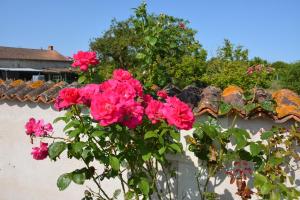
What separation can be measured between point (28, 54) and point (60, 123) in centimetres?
5517

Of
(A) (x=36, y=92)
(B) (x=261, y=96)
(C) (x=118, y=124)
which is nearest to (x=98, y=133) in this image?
(C) (x=118, y=124)

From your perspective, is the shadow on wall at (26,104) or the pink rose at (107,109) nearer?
the pink rose at (107,109)

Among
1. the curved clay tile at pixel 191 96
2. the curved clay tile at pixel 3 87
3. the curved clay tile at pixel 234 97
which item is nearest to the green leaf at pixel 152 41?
the curved clay tile at pixel 191 96

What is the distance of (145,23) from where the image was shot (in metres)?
3.87

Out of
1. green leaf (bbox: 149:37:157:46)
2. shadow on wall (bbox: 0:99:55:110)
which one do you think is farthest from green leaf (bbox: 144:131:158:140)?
shadow on wall (bbox: 0:99:55:110)

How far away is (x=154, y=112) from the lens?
2.53 meters

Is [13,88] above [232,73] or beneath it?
beneath

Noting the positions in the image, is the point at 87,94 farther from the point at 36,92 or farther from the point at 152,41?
the point at 36,92

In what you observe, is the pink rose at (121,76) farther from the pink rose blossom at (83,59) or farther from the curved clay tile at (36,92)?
the curved clay tile at (36,92)

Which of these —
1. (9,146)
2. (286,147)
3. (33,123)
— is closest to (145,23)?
(33,123)

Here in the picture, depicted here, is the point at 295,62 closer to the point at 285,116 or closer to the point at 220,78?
the point at 220,78

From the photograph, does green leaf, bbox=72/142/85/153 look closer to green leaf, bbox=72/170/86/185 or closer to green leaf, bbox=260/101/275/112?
green leaf, bbox=72/170/86/185

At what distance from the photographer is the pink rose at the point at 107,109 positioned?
2.17 metres

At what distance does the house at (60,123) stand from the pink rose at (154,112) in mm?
725
